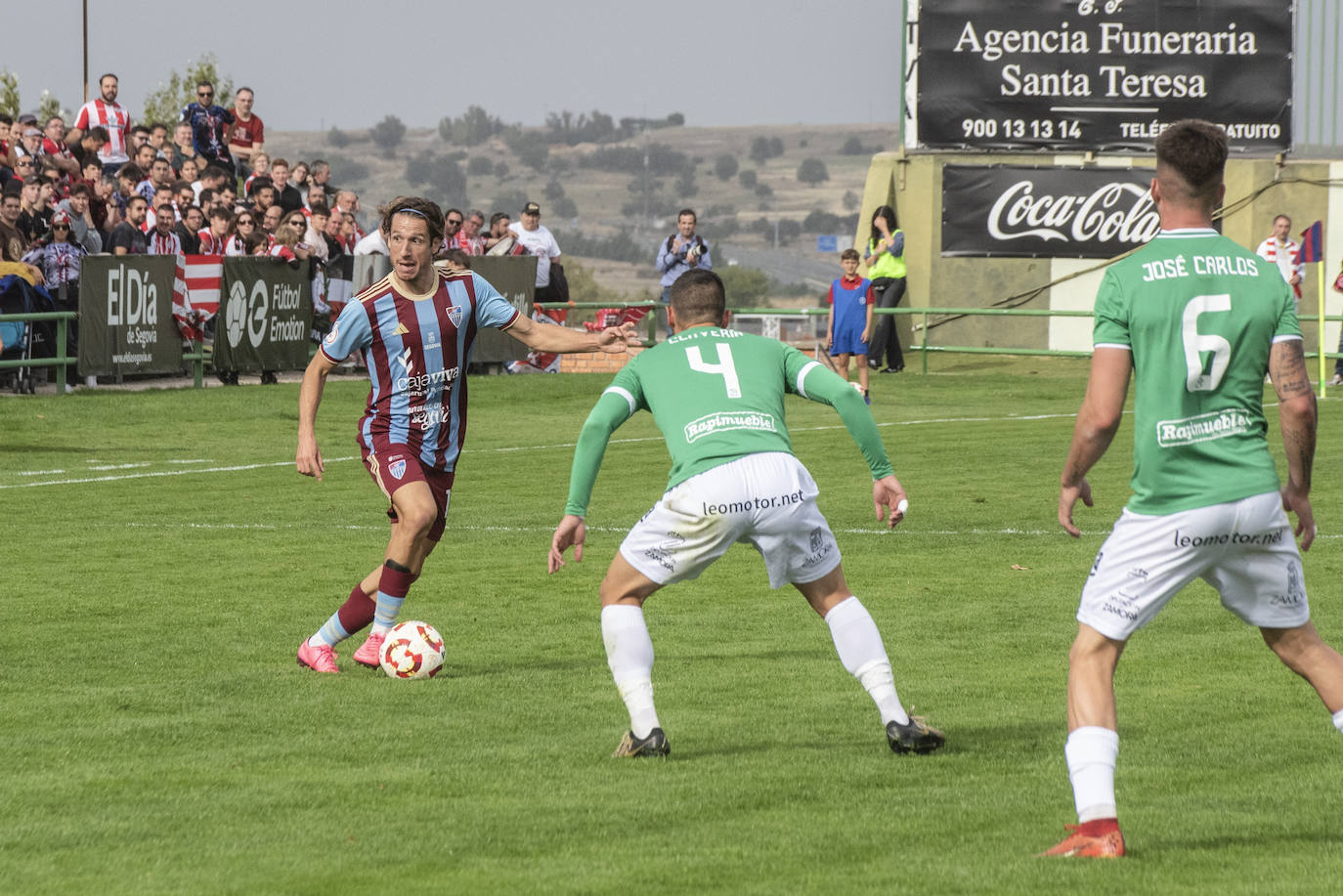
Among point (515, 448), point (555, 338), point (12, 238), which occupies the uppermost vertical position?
point (12, 238)

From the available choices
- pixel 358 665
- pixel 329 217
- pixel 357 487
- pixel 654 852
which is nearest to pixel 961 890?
pixel 654 852

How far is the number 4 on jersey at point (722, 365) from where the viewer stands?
6.74 metres

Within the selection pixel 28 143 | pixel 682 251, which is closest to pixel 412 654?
pixel 28 143

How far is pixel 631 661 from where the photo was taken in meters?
6.73

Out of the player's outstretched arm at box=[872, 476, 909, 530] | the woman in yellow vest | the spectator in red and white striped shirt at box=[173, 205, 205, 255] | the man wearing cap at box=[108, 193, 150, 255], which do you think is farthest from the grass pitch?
the woman in yellow vest

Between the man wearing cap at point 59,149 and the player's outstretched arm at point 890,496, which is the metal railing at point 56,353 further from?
the player's outstretched arm at point 890,496

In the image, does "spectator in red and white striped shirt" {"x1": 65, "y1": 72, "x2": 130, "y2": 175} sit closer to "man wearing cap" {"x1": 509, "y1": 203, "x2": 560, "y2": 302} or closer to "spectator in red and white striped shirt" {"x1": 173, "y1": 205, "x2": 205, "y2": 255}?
"spectator in red and white striped shirt" {"x1": 173, "y1": 205, "x2": 205, "y2": 255}

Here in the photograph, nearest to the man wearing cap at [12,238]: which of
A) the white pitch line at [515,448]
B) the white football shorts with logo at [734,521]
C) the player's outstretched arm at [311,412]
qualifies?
the white pitch line at [515,448]

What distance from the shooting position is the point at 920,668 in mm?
8500

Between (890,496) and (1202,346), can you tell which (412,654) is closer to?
(890,496)

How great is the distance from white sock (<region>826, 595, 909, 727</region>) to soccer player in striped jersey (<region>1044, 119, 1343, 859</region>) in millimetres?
1444

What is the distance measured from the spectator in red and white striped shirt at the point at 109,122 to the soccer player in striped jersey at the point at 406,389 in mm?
18807

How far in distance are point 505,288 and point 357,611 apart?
18948 millimetres

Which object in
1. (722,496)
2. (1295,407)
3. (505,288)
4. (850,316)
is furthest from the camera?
(505,288)
